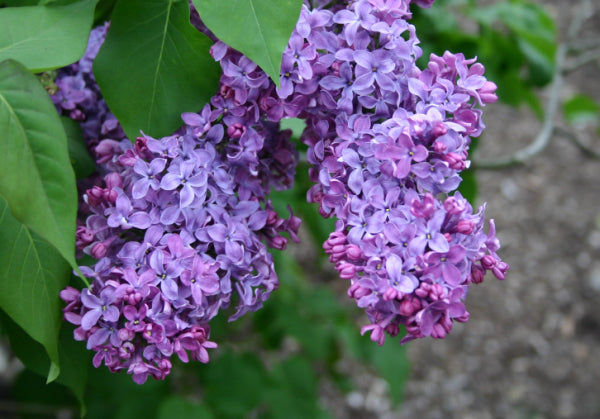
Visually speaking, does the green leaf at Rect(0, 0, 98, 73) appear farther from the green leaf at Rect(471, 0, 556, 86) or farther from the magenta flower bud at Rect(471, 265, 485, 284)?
the green leaf at Rect(471, 0, 556, 86)

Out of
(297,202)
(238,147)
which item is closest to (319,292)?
(297,202)

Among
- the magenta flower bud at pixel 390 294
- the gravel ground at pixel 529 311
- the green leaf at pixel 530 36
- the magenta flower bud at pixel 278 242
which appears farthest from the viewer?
the gravel ground at pixel 529 311

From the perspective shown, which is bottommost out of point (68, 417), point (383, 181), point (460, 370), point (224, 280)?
point (460, 370)

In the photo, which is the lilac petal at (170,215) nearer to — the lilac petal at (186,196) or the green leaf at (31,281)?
the lilac petal at (186,196)

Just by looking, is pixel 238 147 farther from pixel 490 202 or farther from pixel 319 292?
pixel 490 202

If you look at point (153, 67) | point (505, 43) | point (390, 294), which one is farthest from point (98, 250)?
point (505, 43)

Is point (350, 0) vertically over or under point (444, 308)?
over

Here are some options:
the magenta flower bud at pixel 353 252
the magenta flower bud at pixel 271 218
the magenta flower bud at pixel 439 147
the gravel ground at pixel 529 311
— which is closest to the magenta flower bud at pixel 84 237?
the magenta flower bud at pixel 271 218
